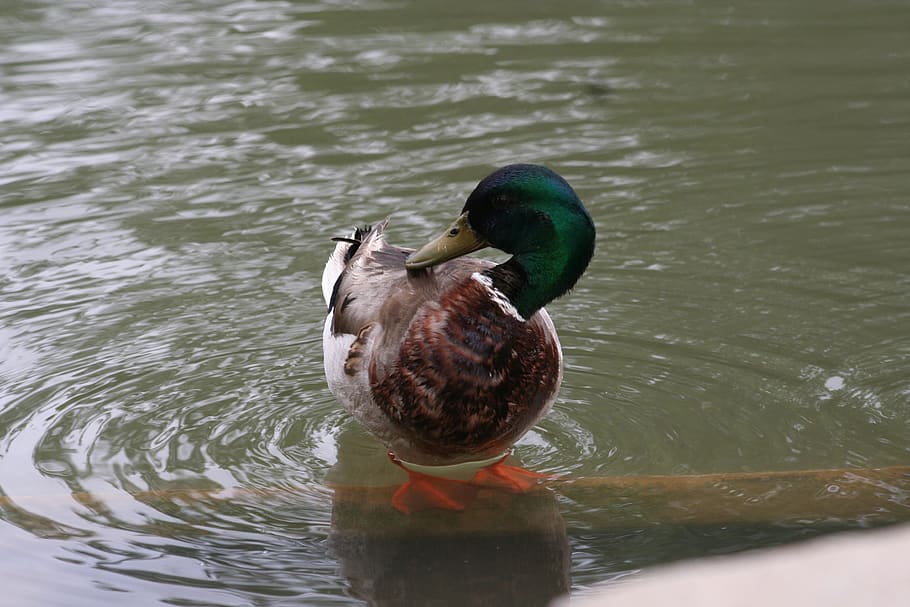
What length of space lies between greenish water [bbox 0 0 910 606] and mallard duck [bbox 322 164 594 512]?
0.43 metres

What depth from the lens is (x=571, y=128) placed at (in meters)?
8.40

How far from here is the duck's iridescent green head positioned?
462 cm

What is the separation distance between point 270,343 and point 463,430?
1736mm

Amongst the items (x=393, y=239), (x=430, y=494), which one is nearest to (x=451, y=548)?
(x=430, y=494)

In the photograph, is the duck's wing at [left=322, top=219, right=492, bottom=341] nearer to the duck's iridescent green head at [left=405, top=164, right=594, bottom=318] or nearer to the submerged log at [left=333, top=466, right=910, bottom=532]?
the duck's iridescent green head at [left=405, top=164, right=594, bottom=318]

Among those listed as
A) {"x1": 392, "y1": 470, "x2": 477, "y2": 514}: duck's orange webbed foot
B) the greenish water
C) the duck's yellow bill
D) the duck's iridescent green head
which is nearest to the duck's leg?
{"x1": 392, "y1": 470, "x2": 477, "y2": 514}: duck's orange webbed foot

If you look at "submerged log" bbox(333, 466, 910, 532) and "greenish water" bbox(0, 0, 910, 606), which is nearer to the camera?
"submerged log" bbox(333, 466, 910, 532)

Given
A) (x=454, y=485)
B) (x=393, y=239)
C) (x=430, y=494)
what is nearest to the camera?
(x=430, y=494)

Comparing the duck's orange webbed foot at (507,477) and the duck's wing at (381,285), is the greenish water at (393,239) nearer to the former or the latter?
the duck's orange webbed foot at (507,477)

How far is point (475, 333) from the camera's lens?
183 inches

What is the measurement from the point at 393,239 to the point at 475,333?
2.41 meters

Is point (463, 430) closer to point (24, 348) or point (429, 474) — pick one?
point (429, 474)

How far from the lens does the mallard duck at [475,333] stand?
15.1 ft

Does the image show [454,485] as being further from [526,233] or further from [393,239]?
[393,239]
